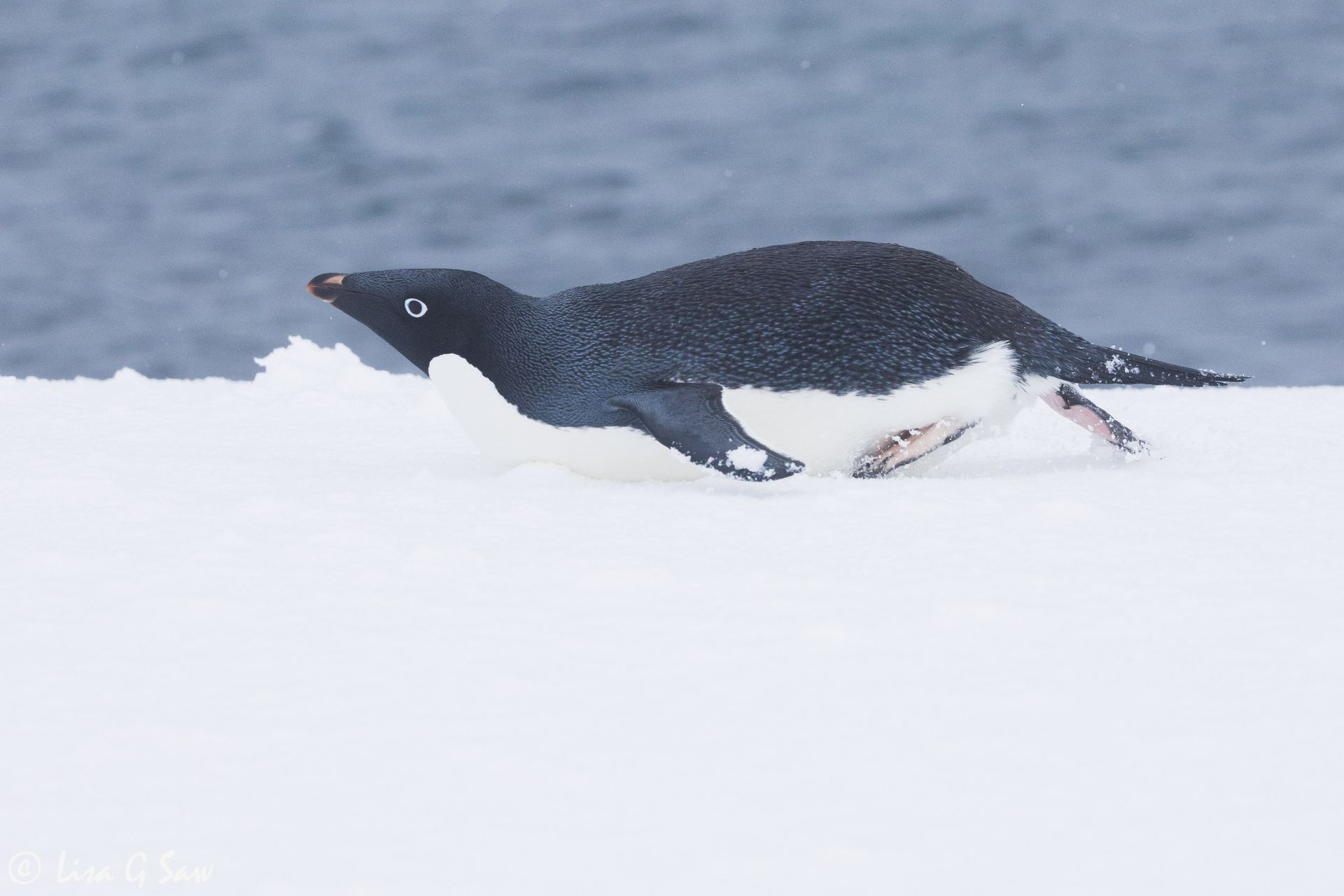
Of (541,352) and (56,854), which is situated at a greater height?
(541,352)

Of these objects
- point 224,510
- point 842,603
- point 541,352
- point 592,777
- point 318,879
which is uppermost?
point 541,352

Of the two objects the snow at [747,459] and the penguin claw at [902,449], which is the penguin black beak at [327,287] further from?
the penguin claw at [902,449]

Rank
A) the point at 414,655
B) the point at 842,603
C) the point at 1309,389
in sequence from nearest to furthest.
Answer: the point at 414,655 < the point at 842,603 < the point at 1309,389

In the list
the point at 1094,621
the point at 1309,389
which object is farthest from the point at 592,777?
the point at 1309,389

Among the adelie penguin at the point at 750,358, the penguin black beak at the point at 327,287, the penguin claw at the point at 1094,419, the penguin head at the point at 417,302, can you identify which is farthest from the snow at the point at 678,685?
the penguin black beak at the point at 327,287

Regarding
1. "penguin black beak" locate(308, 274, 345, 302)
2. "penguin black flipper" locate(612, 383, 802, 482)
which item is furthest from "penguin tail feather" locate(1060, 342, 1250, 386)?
"penguin black beak" locate(308, 274, 345, 302)

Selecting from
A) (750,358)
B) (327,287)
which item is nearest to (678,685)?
(750,358)

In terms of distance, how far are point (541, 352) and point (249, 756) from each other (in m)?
1.94

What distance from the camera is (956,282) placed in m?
3.62

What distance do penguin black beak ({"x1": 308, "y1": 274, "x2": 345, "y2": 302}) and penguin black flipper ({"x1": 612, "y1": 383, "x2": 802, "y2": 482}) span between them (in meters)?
0.91

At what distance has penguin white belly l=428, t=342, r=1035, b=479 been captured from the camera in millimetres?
3395

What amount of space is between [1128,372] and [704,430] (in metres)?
1.30

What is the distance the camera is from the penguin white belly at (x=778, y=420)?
339 cm

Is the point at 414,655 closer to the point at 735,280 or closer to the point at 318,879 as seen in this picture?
the point at 318,879
